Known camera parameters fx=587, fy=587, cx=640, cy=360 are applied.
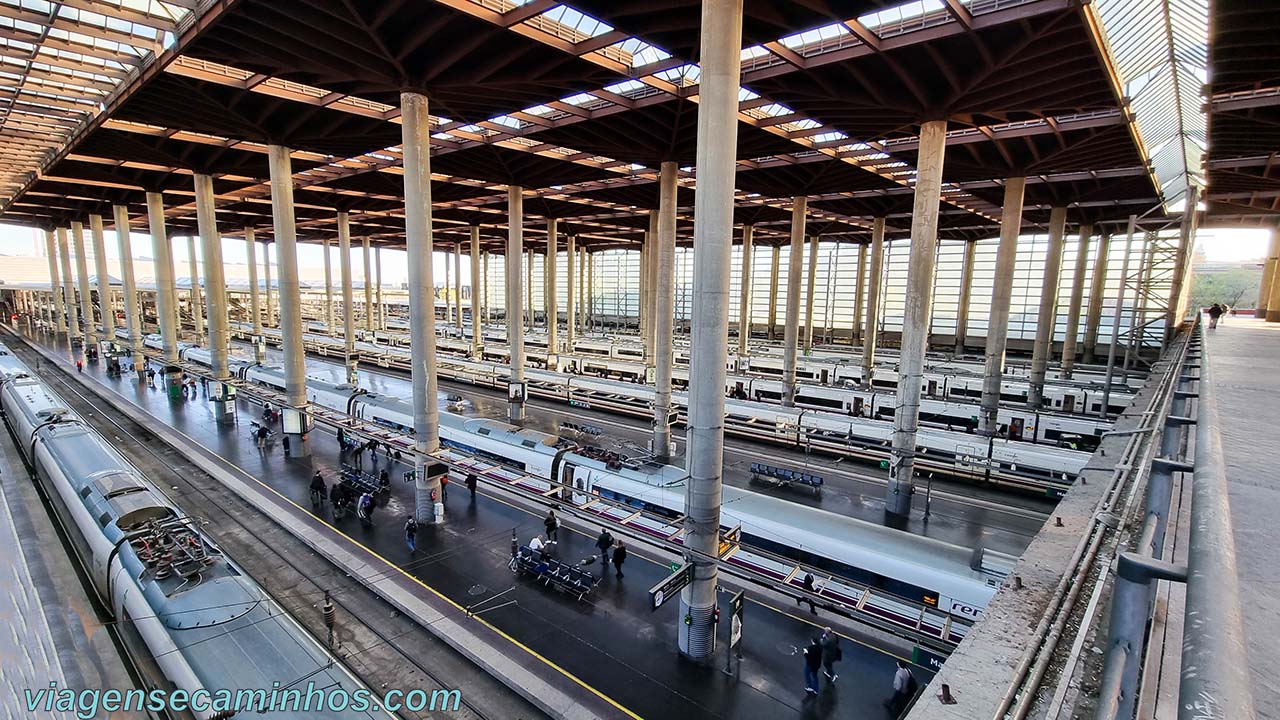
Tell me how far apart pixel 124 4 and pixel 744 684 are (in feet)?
75.4

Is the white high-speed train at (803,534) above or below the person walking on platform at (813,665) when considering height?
above

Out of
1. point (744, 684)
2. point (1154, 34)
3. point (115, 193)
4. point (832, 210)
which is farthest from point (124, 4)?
point (832, 210)

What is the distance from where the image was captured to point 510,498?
71.3 ft

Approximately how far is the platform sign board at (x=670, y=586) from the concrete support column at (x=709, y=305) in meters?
0.19

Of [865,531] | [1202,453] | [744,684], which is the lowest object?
[744,684]

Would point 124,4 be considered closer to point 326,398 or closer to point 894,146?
point 326,398

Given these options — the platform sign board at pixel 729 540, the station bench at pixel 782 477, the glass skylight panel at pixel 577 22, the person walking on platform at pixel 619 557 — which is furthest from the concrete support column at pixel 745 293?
the person walking on platform at pixel 619 557

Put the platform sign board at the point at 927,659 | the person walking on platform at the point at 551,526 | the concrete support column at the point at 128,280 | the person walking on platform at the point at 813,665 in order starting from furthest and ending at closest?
the concrete support column at the point at 128,280 < the person walking on platform at the point at 551,526 < the platform sign board at the point at 927,659 < the person walking on platform at the point at 813,665

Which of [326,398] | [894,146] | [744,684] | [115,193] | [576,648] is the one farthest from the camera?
[115,193]

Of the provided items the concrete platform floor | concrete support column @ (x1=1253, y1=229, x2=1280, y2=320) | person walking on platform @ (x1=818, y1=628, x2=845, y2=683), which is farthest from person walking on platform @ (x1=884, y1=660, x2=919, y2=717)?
concrete support column @ (x1=1253, y1=229, x2=1280, y2=320)

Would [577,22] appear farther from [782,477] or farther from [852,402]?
[852,402]

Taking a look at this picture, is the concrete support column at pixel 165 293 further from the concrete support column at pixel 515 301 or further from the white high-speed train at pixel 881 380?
the concrete support column at pixel 515 301

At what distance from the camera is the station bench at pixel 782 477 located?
2275cm

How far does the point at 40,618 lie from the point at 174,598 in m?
5.27
